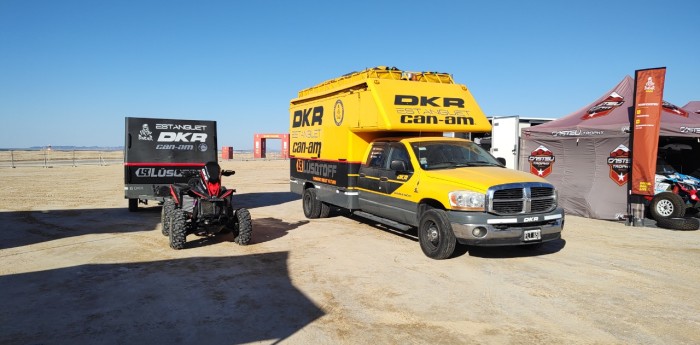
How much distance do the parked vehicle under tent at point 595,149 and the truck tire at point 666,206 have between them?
2.08 feet

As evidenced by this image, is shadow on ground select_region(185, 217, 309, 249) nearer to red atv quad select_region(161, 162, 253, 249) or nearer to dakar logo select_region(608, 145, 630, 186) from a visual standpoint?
red atv quad select_region(161, 162, 253, 249)

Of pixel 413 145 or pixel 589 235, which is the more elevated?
pixel 413 145

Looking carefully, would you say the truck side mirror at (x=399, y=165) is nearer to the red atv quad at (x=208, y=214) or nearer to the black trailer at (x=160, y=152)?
the red atv quad at (x=208, y=214)

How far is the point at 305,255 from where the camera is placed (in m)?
7.75

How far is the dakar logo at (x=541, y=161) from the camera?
45.0ft

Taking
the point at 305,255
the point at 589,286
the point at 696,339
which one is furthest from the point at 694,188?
the point at 305,255

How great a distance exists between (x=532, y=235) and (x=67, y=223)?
33.0 feet

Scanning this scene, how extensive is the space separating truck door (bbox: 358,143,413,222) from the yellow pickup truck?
0.02 meters

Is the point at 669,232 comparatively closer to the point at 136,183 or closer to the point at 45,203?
the point at 136,183

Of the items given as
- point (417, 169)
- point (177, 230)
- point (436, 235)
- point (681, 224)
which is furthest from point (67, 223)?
point (681, 224)

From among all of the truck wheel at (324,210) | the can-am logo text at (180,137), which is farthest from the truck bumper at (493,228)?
the can-am logo text at (180,137)

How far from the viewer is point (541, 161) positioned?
1393 centimetres

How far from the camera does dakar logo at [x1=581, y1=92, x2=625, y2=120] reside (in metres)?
12.8

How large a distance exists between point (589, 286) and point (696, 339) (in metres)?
1.71
